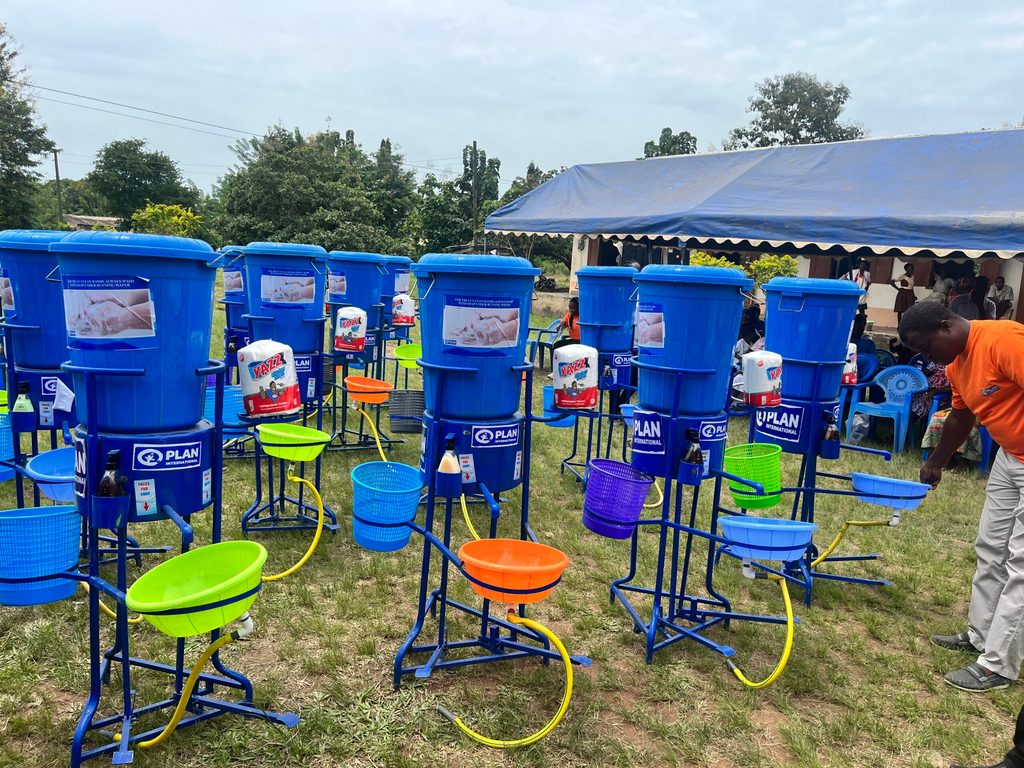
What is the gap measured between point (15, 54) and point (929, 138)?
3076 cm

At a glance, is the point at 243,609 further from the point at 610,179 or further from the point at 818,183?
the point at 610,179

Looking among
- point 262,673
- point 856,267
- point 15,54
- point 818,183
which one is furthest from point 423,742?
point 15,54

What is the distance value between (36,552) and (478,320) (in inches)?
71.9

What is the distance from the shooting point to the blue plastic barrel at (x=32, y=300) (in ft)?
11.0

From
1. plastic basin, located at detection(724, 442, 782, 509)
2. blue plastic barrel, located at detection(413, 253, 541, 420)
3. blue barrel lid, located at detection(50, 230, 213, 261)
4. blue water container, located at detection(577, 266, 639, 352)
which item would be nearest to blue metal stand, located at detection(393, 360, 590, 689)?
blue plastic barrel, located at detection(413, 253, 541, 420)

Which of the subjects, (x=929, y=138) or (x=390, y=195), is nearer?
(x=929, y=138)

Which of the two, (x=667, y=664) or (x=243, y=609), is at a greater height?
(x=243, y=609)

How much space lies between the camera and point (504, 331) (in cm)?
286

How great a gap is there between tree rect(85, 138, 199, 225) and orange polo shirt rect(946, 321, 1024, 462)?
42.5 meters

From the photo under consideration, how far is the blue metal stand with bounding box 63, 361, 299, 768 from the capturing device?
2.15 meters

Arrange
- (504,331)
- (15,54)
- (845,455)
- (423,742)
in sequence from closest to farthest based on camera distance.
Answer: (423,742)
(504,331)
(845,455)
(15,54)

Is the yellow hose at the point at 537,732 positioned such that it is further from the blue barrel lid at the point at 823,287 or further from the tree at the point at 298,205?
the tree at the point at 298,205

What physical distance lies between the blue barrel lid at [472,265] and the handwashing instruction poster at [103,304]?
1057 mm

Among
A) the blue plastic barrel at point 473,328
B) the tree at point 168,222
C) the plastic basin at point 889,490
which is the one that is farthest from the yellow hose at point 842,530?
the tree at point 168,222
